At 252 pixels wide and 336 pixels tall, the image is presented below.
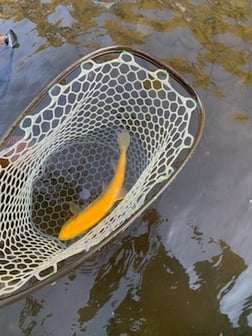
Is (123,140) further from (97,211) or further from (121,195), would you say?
(97,211)

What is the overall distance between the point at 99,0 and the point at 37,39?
0.64 m

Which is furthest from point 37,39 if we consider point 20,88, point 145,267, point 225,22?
point 145,267

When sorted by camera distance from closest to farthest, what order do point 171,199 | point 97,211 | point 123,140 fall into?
1. point 97,211
2. point 123,140
3. point 171,199

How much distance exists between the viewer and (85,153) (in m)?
3.18

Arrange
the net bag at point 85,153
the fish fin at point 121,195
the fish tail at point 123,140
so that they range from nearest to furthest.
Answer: the net bag at point 85,153 → the fish fin at point 121,195 → the fish tail at point 123,140

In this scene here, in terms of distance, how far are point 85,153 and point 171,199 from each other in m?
0.62

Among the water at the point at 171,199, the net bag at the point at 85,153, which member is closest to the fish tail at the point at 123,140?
the net bag at the point at 85,153

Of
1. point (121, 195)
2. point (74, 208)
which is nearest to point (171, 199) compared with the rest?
point (121, 195)

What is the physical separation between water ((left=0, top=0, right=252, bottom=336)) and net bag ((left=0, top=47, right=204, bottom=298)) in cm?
27

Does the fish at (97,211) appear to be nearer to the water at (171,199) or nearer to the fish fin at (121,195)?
the fish fin at (121,195)

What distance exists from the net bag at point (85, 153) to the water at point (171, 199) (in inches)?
10.6

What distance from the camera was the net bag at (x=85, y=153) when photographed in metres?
2.60

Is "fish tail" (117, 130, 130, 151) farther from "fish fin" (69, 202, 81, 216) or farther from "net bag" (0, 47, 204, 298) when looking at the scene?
"fish fin" (69, 202, 81, 216)

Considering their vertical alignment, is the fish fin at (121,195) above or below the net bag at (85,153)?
below
